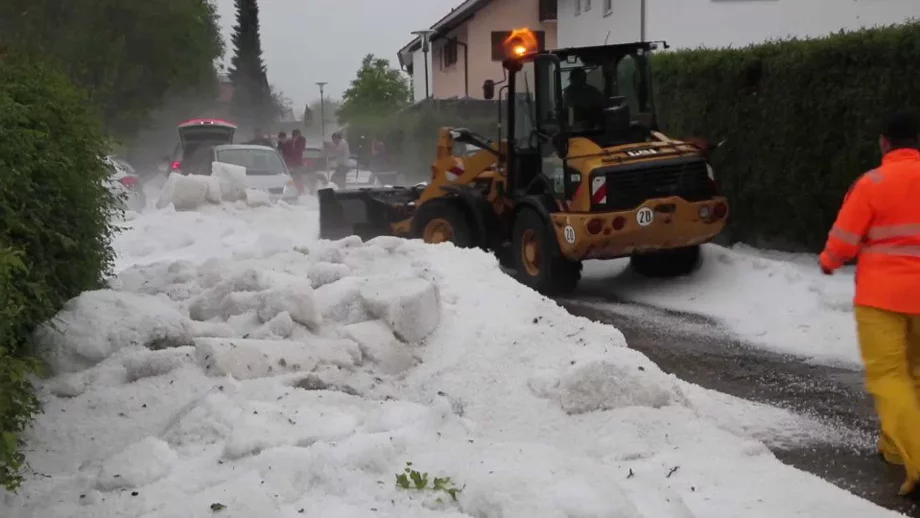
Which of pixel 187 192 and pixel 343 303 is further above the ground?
pixel 187 192

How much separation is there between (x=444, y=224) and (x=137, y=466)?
8122 millimetres

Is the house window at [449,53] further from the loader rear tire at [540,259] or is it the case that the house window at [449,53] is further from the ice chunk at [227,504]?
the ice chunk at [227,504]

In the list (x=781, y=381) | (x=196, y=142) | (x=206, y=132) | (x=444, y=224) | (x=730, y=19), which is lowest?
(x=781, y=381)

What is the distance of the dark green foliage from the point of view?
99.6 ft

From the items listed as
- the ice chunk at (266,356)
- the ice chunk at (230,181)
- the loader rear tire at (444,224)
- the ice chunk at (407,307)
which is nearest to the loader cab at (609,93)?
the loader rear tire at (444,224)

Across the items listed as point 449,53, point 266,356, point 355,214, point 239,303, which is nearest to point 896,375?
point 266,356

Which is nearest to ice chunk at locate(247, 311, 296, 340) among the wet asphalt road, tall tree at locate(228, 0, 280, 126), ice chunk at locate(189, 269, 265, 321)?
ice chunk at locate(189, 269, 265, 321)

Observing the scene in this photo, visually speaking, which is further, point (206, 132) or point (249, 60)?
point (249, 60)

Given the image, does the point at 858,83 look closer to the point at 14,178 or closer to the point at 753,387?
the point at 753,387

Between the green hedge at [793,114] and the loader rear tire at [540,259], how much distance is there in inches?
115

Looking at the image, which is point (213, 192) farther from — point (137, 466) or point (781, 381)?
point (137, 466)

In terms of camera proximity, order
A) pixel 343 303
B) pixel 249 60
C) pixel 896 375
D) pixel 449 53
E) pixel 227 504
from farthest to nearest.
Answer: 1. pixel 249 60
2. pixel 449 53
3. pixel 343 303
4. pixel 896 375
5. pixel 227 504

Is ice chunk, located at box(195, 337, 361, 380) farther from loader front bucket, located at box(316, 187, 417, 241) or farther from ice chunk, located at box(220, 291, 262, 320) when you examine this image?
loader front bucket, located at box(316, 187, 417, 241)

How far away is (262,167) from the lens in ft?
68.0
